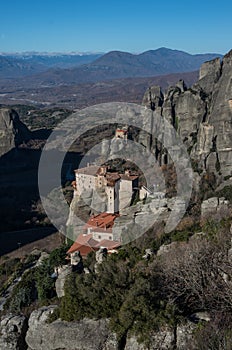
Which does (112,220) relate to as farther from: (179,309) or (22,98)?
(22,98)

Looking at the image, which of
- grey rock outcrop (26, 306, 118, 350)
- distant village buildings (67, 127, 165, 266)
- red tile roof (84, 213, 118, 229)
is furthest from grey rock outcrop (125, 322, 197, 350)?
red tile roof (84, 213, 118, 229)

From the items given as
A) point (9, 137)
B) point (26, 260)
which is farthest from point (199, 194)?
point (9, 137)

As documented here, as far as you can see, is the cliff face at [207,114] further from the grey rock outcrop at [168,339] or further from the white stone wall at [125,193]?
the grey rock outcrop at [168,339]

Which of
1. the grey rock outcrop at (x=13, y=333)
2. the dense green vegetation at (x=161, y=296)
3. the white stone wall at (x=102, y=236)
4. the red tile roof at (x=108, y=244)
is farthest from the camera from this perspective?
the white stone wall at (x=102, y=236)

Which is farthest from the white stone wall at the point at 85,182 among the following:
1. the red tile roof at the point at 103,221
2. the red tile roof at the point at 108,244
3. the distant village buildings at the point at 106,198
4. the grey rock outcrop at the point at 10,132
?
the grey rock outcrop at the point at 10,132

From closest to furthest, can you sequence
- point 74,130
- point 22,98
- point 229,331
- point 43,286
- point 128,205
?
point 229,331 → point 43,286 → point 128,205 → point 74,130 → point 22,98

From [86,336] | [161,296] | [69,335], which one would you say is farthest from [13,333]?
[161,296]

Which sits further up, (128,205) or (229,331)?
(229,331)
